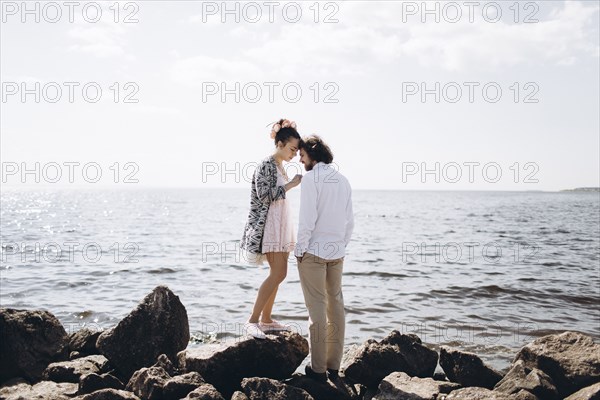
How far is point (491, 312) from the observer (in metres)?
12.4

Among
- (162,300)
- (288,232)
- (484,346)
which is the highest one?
(288,232)

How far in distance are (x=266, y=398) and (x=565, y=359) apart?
338cm

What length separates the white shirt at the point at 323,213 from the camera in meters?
5.87

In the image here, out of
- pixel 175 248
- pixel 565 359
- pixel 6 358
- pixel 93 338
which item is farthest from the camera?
pixel 175 248

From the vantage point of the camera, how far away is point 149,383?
5.86 meters

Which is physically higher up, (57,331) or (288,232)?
(288,232)

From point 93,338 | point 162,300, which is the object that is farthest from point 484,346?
point 93,338

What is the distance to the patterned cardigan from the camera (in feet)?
20.7

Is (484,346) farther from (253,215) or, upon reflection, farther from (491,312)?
(253,215)

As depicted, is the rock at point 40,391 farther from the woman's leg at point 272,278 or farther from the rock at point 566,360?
the rock at point 566,360
